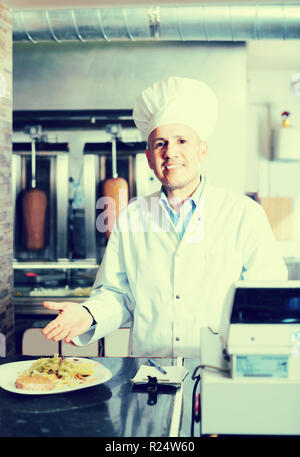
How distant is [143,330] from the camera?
2.00 meters

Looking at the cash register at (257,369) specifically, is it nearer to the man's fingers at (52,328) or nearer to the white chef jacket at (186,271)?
the man's fingers at (52,328)

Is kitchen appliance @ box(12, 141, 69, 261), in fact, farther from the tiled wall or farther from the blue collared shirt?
the blue collared shirt

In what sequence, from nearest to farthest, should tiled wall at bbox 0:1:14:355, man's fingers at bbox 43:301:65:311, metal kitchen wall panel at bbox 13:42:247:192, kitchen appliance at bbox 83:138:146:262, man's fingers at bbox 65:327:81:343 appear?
man's fingers at bbox 43:301:65:311, man's fingers at bbox 65:327:81:343, tiled wall at bbox 0:1:14:355, kitchen appliance at bbox 83:138:146:262, metal kitchen wall panel at bbox 13:42:247:192

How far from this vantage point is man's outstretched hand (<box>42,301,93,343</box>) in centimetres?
155

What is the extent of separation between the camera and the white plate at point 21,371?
4.33ft

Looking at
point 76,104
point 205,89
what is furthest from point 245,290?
point 76,104

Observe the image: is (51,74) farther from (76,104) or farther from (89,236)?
(89,236)

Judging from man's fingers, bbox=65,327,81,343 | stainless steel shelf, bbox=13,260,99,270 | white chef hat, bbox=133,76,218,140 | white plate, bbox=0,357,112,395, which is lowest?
white plate, bbox=0,357,112,395

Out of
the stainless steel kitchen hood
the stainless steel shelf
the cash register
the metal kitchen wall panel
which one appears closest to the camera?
the cash register

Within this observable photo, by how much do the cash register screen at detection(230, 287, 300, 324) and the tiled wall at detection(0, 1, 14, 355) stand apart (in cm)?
199

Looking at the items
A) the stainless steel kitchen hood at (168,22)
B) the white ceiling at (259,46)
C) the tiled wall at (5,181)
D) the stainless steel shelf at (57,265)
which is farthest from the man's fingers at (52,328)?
the stainless steel kitchen hood at (168,22)

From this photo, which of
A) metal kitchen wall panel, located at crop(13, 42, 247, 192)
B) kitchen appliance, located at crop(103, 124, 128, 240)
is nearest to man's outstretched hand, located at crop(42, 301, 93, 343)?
kitchen appliance, located at crop(103, 124, 128, 240)

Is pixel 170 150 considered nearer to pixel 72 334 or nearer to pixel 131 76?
pixel 72 334

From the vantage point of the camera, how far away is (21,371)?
4.89 feet
